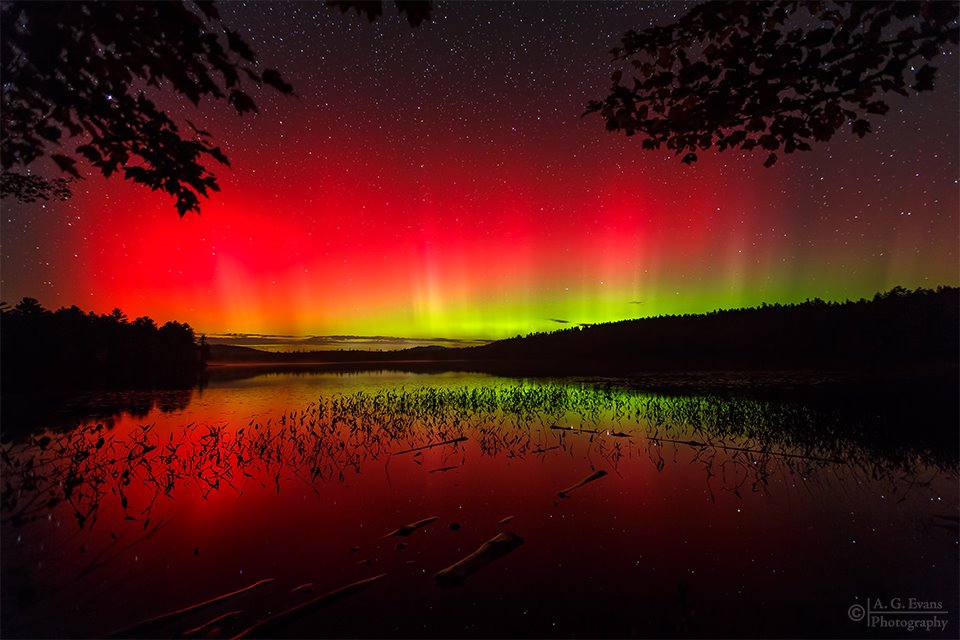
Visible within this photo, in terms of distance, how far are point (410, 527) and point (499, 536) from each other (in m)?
1.42

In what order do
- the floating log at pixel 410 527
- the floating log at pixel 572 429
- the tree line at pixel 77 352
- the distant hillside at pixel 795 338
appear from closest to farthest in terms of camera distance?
the floating log at pixel 410 527, the floating log at pixel 572 429, the tree line at pixel 77 352, the distant hillside at pixel 795 338

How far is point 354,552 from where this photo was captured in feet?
18.3

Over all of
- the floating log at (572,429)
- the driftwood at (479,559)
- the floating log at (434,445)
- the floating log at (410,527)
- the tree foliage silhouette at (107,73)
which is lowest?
the floating log at (434,445)

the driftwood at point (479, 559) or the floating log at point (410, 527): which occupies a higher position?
the driftwood at point (479, 559)

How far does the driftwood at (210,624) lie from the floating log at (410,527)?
220 cm

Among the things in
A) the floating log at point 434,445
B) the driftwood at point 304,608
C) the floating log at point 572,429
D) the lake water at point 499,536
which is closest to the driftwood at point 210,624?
the lake water at point 499,536

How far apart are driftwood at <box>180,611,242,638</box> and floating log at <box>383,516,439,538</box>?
7.21 feet

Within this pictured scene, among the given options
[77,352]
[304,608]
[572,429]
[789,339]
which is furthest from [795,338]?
[77,352]

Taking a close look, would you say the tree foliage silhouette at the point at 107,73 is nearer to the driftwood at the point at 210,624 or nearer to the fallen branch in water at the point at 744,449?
the driftwood at the point at 210,624

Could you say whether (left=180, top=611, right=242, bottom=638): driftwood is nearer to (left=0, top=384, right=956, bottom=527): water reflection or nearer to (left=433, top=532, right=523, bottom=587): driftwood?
(left=433, top=532, right=523, bottom=587): driftwood

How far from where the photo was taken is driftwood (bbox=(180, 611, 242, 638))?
3978 millimetres

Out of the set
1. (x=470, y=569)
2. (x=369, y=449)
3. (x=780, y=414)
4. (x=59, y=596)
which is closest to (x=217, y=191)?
(x=59, y=596)

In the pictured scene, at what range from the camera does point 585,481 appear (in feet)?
28.4

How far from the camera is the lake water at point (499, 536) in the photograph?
415cm
